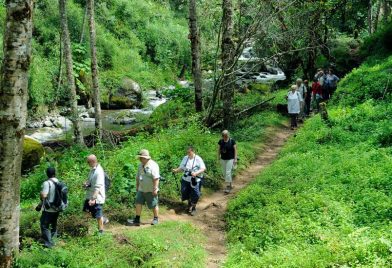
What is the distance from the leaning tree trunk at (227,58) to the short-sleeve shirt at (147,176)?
730 cm

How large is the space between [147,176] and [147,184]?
0.19 metres

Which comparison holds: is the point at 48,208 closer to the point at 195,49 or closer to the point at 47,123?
the point at 195,49

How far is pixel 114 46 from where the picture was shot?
3938cm

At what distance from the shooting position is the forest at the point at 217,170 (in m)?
7.42

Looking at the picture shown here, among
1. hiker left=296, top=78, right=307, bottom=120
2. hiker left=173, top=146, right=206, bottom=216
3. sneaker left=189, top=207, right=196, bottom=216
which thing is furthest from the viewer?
hiker left=296, top=78, right=307, bottom=120

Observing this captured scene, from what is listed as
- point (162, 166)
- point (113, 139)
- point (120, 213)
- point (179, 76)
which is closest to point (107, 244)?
point (120, 213)

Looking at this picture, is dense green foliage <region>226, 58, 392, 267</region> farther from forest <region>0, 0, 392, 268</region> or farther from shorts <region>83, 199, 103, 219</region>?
shorts <region>83, 199, 103, 219</region>

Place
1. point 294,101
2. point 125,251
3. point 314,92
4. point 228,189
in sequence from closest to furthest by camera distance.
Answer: point 125,251
point 228,189
point 294,101
point 314,92

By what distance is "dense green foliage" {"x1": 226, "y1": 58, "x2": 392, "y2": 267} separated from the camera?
7629mm

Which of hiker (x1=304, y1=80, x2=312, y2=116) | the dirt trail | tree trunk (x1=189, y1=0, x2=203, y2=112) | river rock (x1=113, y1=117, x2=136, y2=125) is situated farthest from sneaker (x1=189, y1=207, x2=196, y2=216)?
river rock (x1=113, y1=117, x2=136, y2=125)

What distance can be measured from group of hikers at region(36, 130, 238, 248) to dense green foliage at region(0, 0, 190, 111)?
58.3 feet

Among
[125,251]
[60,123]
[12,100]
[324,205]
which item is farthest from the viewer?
[60,123]

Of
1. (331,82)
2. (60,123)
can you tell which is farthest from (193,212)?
(60,123)

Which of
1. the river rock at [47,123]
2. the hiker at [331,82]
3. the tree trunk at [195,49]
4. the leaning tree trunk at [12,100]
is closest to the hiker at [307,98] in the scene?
the hiker at [331,82]
